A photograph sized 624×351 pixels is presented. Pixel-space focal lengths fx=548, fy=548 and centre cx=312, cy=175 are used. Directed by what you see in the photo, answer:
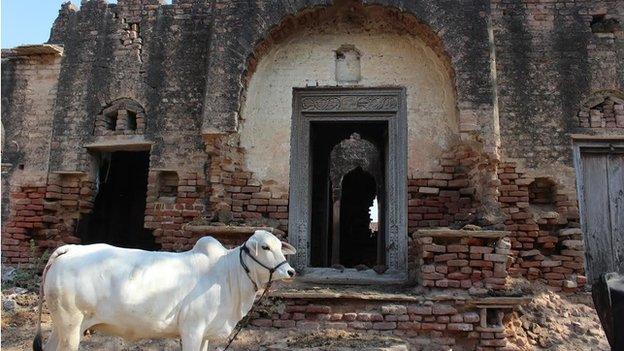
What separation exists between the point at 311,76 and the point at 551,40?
11.8 feet

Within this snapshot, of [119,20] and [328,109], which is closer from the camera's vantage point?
[328,109]

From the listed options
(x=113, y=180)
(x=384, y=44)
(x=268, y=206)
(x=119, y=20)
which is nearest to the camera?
(x=268, y=206)

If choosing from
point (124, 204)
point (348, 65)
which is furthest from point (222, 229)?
point (124, 204)

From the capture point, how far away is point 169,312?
3.97 meters

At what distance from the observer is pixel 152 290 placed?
13.0 ft

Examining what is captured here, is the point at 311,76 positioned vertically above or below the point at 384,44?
below

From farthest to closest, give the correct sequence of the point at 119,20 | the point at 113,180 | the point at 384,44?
the point at 113,180 < the point at 119,20 < the point at 384,44

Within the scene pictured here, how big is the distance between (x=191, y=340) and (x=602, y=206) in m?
6.35

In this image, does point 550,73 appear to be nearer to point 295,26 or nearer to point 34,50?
point 295,26

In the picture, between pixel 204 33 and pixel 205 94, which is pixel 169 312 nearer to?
pixel 205 94

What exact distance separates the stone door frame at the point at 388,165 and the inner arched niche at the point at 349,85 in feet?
0.45

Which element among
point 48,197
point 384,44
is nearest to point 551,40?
point 384,44

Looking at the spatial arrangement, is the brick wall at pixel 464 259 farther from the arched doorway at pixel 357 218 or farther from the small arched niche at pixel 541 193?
the arched doorway at pixel 357 218

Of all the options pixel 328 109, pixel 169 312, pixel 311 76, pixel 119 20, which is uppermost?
pixel 119 20
